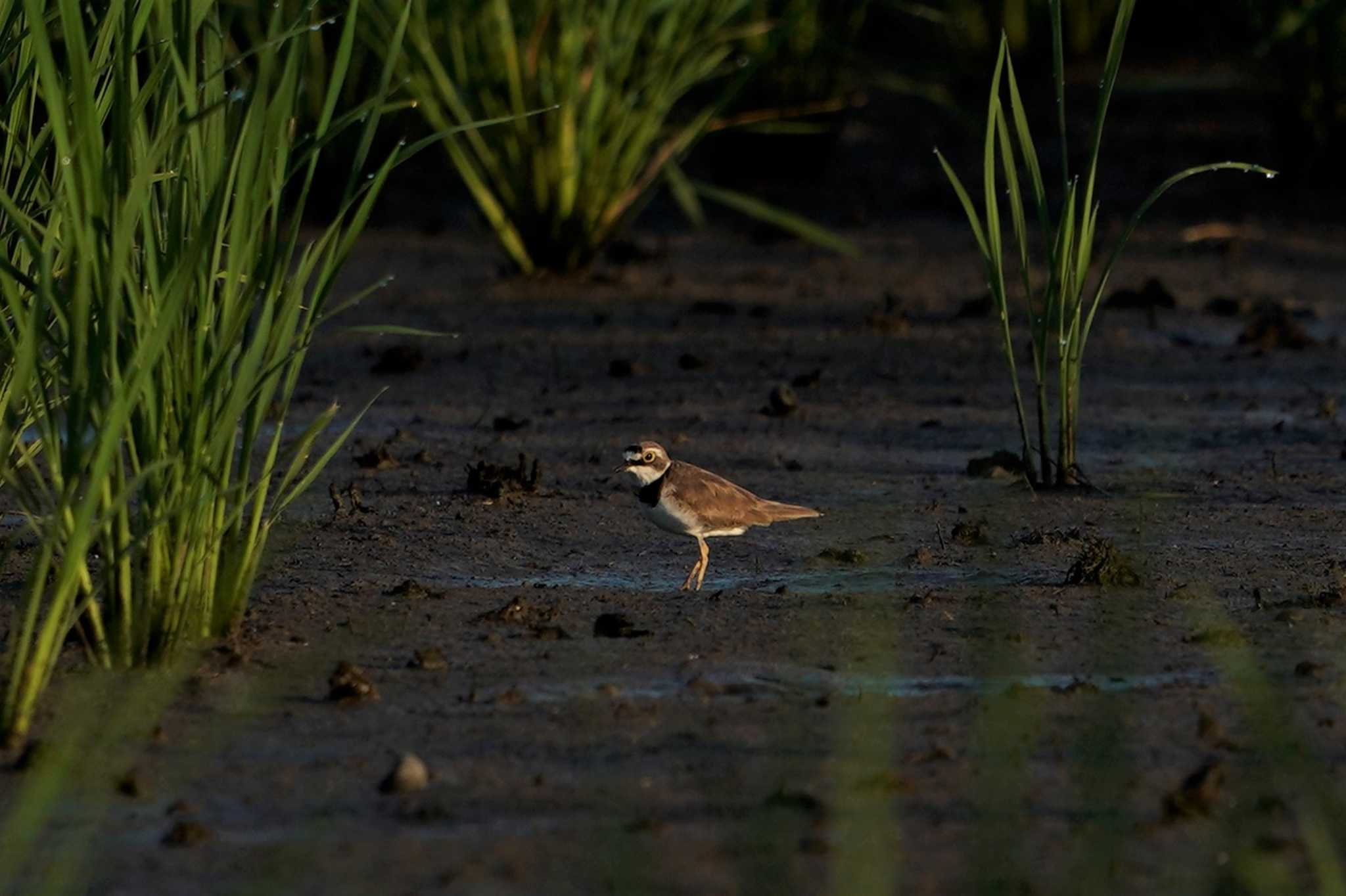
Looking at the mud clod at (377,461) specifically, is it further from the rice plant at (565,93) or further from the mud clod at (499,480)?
the rice plant at (565,93)

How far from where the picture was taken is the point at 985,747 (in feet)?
10.8

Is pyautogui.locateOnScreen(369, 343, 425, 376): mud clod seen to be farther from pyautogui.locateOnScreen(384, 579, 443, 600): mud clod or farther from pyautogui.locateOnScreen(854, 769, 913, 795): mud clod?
pyautogui.locateOnScreen(854, 769, 913, 795): mud clod

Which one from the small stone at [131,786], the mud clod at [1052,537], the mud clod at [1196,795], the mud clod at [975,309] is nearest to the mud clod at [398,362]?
the mud clod at [975,309]

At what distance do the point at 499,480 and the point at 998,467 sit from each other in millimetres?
1242

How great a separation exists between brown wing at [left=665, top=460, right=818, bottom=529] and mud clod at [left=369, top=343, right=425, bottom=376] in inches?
93.3

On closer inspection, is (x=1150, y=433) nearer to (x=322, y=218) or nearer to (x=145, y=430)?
(x=145, y=430)

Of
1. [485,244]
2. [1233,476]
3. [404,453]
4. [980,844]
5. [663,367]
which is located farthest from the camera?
[485,244]

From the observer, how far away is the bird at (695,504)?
15.0 ft

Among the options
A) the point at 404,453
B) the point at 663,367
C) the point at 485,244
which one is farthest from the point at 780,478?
the point at 485,244

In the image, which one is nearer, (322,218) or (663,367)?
(663,367)

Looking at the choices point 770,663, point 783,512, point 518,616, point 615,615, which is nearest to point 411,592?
point 518,616

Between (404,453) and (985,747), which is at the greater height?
(985,747)

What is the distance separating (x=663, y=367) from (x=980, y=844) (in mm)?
4233

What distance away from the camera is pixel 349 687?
3572mm
